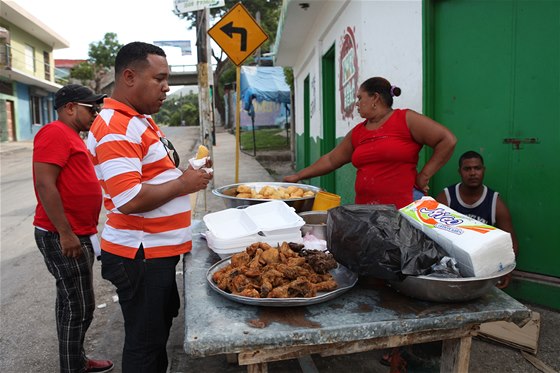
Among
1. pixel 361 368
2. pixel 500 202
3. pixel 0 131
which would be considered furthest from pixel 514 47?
pixel 0 131

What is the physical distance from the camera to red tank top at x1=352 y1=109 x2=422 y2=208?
2936 millimetres

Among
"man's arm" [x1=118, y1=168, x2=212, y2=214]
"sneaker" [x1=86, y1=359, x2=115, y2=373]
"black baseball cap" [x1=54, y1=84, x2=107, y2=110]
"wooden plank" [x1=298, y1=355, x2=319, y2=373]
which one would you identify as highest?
"black baseball cap" [x1=54, y1=84, x2=107, y2=110]

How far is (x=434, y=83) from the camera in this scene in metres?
4.03

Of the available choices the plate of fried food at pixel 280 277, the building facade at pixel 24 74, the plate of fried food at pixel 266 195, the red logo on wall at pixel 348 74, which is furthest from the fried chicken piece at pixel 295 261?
the building facade at pixel 24 74

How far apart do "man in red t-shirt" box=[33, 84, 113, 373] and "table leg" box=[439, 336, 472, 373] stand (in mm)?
2173

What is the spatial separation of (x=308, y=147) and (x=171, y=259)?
798 cm

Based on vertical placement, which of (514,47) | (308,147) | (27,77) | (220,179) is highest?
(27,77)

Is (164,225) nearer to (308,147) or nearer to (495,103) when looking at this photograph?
(495,103)

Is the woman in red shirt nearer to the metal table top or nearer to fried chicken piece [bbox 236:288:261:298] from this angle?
the metal table top

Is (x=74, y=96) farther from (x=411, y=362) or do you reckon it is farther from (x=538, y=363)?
(x=538, y=363)

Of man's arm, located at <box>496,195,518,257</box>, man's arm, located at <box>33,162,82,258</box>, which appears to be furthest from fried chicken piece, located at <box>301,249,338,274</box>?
man's arm, located at <box>496,195,518,257</box>

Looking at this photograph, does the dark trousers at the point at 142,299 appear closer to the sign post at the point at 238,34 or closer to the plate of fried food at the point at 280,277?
the plate of fried food at the point at 280,277

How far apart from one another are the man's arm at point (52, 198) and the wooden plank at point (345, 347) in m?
1.68

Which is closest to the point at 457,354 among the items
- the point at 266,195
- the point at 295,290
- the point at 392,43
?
the point at 295,290
